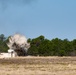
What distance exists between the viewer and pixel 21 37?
14012cm

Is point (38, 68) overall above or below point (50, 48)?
below

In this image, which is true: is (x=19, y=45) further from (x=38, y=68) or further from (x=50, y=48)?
(x=38, y=68)

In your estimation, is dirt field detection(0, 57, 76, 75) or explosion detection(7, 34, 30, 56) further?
explosion detection(7, 34, 30, 56)

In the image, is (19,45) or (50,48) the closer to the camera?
(19,45)

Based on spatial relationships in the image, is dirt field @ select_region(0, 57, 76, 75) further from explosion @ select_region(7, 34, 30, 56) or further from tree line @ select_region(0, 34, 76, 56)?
tree line @ select_region(0, 34, 76, 56)

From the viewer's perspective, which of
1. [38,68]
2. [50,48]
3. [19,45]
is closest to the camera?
[38,68]

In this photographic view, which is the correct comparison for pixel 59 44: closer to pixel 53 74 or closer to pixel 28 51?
pixel 28 51

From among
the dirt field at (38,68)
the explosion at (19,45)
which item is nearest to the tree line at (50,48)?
the explosion at (19,45)

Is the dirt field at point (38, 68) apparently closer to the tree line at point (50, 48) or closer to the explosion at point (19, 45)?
the explosion at point (19, 45)

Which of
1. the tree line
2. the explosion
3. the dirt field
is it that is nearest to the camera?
the dirt field

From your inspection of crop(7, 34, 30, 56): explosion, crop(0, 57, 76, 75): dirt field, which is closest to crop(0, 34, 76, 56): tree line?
crop(7, 34, 30, 56): explosion

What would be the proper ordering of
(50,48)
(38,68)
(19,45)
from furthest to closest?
1. (50,48)
2. (19,45)
3. (38,68)

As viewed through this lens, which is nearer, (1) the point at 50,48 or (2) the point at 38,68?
(2) the point at 38,68

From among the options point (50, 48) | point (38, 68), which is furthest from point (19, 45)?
point (38, 68)
